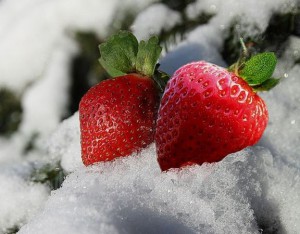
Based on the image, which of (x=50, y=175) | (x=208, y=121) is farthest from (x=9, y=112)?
Answer: (x=208, y=121)

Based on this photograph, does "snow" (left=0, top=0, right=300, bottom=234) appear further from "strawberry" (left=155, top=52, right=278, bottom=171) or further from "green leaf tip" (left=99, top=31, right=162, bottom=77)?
"green leaf tip" (left=99, top=31, right=162, bottom=77)

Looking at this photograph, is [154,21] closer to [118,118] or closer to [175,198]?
[118,118]

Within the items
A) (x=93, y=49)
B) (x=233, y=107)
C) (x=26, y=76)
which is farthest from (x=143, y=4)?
(x=233, y=107)

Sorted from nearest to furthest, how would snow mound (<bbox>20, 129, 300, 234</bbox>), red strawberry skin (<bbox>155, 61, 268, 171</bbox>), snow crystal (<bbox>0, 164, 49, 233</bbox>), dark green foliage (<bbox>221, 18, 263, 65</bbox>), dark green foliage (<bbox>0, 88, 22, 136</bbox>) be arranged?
1. snow mound (<bbox>20, 129, 300, 234</bbox>)
2. red strawberry skin (<bbox>155, 61, 268, 171</bbox>)
3. snow crystal (<bbox>0, 164, 49, 233</bbox>)
4. dark green foliage (<bbox>221, 18, 263, 65</bbox>)
5. dark green foliage (<bbox>0, 88, 22, 136</bbox>)

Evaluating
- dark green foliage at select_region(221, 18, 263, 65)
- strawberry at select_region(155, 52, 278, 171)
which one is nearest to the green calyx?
strawberry at select_region(155, 52, 278, 171)

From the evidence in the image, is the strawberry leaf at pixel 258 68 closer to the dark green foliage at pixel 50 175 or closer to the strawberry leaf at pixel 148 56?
the strawberry leaf at pixel 148 56

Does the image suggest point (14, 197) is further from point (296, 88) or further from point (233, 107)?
point (296, 88)
